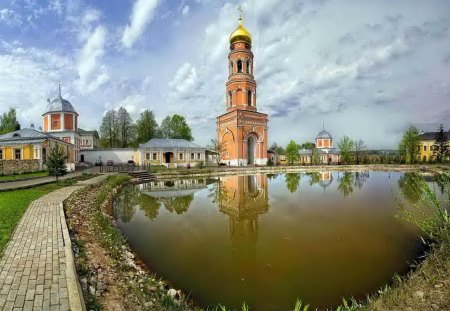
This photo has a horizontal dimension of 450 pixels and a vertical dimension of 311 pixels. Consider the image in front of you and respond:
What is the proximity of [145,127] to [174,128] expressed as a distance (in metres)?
6.02

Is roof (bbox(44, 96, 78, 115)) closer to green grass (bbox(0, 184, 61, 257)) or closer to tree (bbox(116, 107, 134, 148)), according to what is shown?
tree (bbox(116, 107, 134, 148))

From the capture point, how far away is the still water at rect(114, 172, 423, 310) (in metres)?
4.53

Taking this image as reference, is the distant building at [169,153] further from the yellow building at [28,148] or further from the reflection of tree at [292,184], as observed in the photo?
the reflection of tree at [292,184]

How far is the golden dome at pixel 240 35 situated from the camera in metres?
42.7

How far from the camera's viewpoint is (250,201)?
1303 centimetres

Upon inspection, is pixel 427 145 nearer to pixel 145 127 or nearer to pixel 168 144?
pixel 168 144

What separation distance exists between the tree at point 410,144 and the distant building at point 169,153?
41.8 metres

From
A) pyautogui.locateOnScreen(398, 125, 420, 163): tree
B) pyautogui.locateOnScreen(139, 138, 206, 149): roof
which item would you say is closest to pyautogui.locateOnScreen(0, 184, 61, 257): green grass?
pyautogui.locateOnScreen(139, 138, 206, 149): roof

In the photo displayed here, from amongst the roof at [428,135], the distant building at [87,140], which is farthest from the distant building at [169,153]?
the roof at [428,135]

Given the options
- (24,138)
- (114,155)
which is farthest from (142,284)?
(114,155)

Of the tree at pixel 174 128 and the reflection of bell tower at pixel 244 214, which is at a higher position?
the tree at pixel 174 128

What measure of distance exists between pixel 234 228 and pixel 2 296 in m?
5.81

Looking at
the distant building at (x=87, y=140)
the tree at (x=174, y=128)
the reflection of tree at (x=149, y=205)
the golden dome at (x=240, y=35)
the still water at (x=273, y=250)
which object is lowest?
the still water at (x=273, y=250)

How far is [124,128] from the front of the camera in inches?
2012
